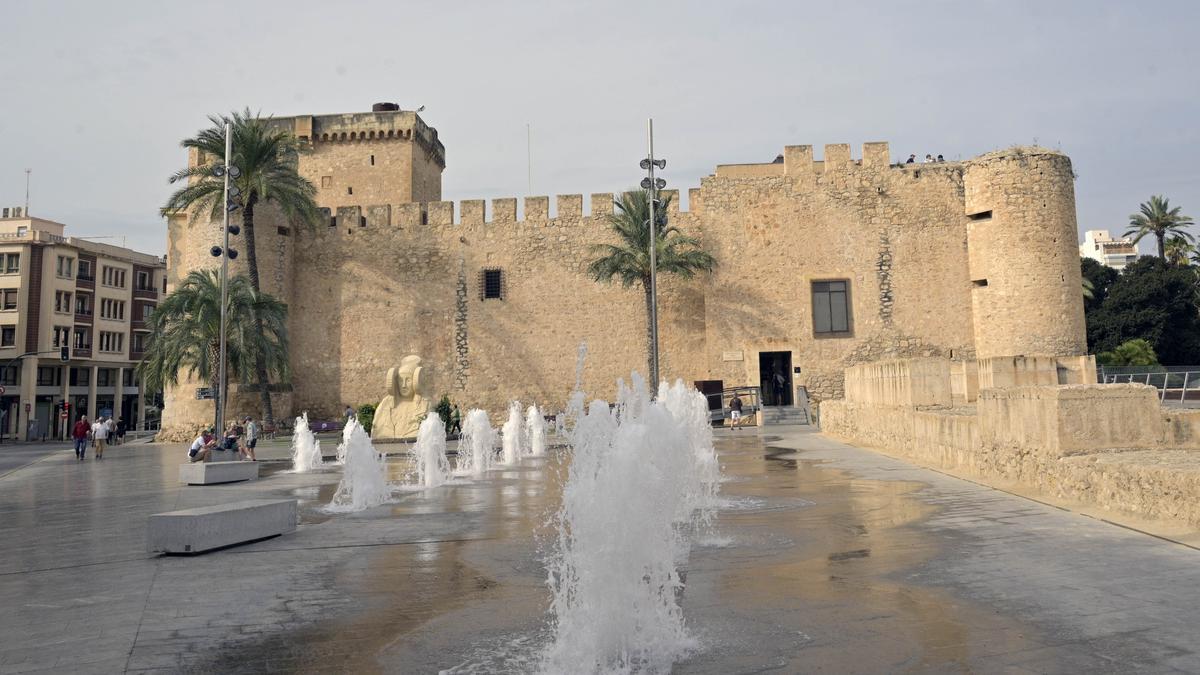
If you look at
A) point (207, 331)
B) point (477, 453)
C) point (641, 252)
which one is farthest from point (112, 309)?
point (477, 453)

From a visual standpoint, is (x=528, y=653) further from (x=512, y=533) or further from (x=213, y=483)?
(x=213, y=483)

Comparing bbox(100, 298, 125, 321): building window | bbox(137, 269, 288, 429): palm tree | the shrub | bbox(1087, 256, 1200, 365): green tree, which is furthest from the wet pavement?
bbox(100, 298, 125, 321): building window

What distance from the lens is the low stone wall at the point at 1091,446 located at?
20.7 feet

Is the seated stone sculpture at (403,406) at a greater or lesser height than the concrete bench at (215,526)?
greater

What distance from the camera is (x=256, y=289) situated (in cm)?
2606

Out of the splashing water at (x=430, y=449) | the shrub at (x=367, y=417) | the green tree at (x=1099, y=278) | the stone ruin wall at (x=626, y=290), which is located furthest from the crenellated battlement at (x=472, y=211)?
the green tree at (x=1099, y=278)

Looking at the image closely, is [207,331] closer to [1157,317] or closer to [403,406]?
[403,406]

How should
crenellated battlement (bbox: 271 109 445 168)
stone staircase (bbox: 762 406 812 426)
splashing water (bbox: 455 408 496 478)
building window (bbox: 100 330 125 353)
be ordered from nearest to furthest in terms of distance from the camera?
splashing water (bbox: 455 408 496 478)
stone staircase (bbox: 762 406 812 426)
crenellated battlement (bbox: 271 109 445 168)
building window (bbox: 100 330 125 353)

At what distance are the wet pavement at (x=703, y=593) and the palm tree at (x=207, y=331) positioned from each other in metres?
16.8

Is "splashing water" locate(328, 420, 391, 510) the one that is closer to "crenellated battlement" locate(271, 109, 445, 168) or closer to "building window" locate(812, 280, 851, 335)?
"building window" locate(812, 280, 851, 335)

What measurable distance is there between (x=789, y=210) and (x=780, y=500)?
832 inches

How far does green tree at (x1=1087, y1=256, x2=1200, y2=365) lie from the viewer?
129ft

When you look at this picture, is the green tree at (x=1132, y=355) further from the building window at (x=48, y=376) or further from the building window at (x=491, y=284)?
the building window at (x=48, y=376)

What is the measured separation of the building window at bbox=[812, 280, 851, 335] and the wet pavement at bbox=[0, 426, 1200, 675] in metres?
19.9
